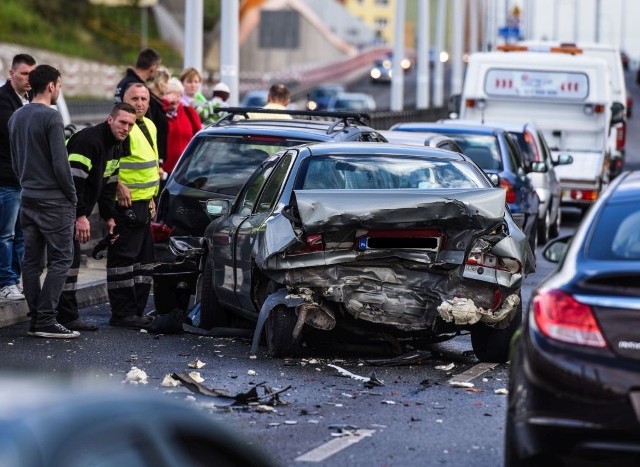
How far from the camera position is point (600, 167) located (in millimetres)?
25234

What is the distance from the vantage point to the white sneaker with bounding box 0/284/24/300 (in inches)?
495

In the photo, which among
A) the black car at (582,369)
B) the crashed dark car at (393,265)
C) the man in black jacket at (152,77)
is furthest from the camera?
the man in black jacket at (152,77)

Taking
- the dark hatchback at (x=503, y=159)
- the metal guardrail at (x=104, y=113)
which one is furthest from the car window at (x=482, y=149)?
the metal guardrail at (x=104, y=113)

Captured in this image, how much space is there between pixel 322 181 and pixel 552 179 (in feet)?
35.4

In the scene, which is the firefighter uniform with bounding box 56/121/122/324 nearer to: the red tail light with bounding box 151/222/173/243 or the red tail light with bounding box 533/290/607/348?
the red tail light with bounding box 151/222/173/243

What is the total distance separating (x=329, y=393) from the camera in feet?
30.3

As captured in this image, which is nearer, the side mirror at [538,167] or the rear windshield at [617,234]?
the rear windshield at [617,234]

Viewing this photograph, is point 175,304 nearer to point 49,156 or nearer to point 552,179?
point 49,156

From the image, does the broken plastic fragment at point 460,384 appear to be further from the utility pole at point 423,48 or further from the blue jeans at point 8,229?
the utility pole at point 423,48

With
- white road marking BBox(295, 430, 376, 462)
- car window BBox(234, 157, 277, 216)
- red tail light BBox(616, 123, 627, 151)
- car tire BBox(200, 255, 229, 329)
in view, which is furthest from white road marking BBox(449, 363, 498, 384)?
red tail light BBox(616, 123, 627, 151)

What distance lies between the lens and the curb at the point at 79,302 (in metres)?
12.2

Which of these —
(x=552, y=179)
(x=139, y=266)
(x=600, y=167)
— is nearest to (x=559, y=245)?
(x=139, y=266)

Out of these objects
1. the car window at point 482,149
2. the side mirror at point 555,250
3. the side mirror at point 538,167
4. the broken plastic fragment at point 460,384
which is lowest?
the broken plastic fragment at point 460,384

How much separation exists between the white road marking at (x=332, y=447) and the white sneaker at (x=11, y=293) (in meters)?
5.19
